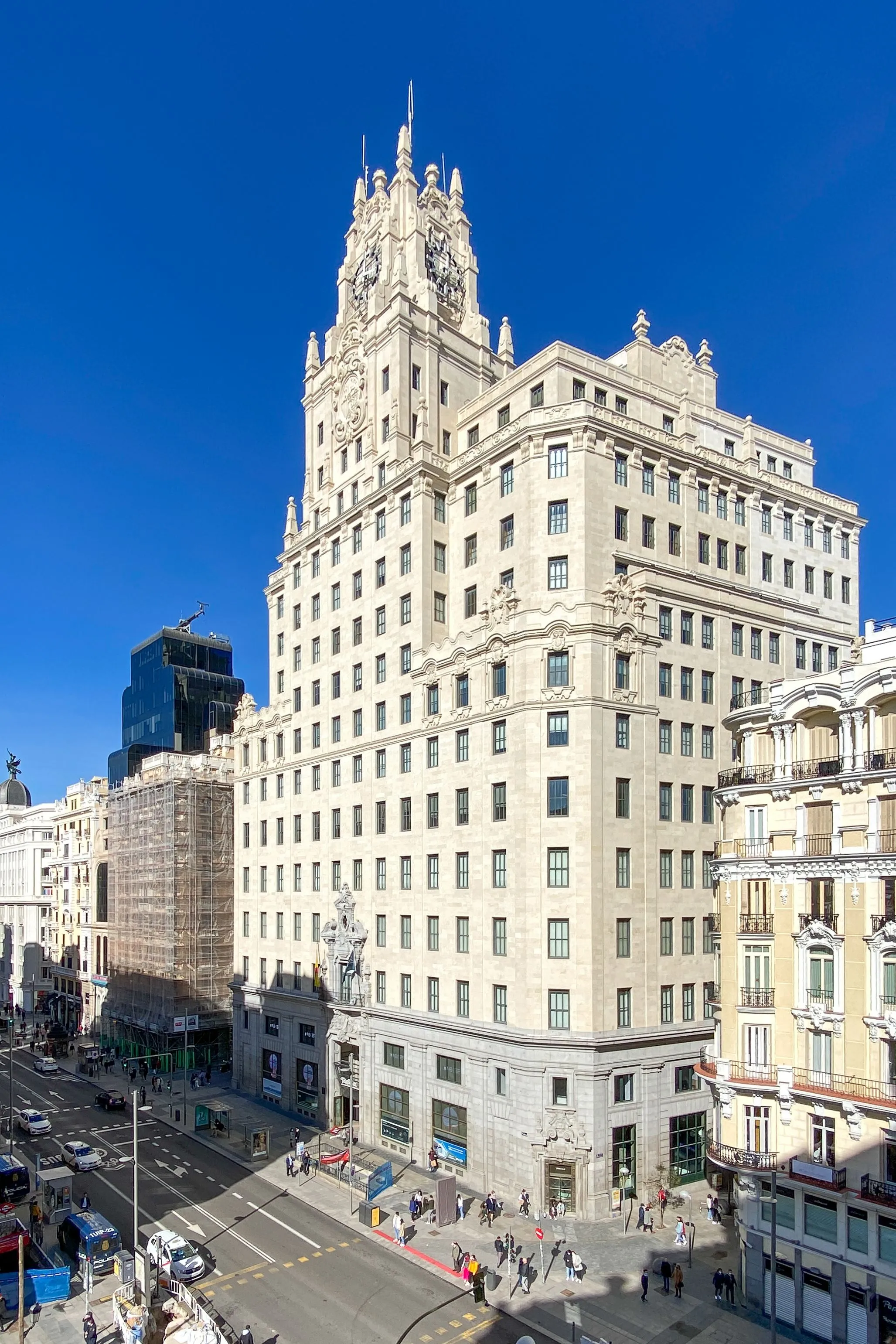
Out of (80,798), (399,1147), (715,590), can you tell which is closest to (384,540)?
(715,590)

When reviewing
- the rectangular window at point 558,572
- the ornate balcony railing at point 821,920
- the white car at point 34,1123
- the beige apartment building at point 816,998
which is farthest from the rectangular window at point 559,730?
the white car at point 34,1123

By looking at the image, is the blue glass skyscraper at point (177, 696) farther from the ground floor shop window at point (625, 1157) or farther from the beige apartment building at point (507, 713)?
the ground floor shop window at point (625, 1157)

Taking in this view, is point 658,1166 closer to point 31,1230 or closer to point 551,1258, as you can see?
point 551,1258

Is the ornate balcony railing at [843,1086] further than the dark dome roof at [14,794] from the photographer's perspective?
No

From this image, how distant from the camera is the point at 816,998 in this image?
39.6m

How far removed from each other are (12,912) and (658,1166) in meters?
125

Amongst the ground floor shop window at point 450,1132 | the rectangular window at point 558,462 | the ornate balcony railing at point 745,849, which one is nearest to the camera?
the ornate balcony railing at point 745,849

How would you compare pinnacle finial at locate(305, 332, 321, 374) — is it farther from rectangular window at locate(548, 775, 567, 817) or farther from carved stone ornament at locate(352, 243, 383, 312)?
rectangular window at locate(548, 775, 567, 817)

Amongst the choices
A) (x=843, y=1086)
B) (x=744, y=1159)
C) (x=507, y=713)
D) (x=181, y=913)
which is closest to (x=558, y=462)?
(x=507, y=713)

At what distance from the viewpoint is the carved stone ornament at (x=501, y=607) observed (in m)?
56.7

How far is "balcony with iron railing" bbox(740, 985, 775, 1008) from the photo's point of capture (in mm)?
41156

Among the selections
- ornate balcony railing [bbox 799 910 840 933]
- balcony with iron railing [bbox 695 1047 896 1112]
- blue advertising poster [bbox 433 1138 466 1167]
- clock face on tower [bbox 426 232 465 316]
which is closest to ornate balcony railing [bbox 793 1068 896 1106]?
balcony with iron railing [bbox 695 1047 896 1112]

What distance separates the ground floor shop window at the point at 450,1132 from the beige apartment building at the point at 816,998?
17.9m

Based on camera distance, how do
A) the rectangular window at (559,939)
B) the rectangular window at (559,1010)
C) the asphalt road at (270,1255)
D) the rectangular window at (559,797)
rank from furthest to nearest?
the rectangular window at (559,797)
the rectangular window at (559,939)
the rectangular window at (559,1010)
the asphalt road at (270,1255)
